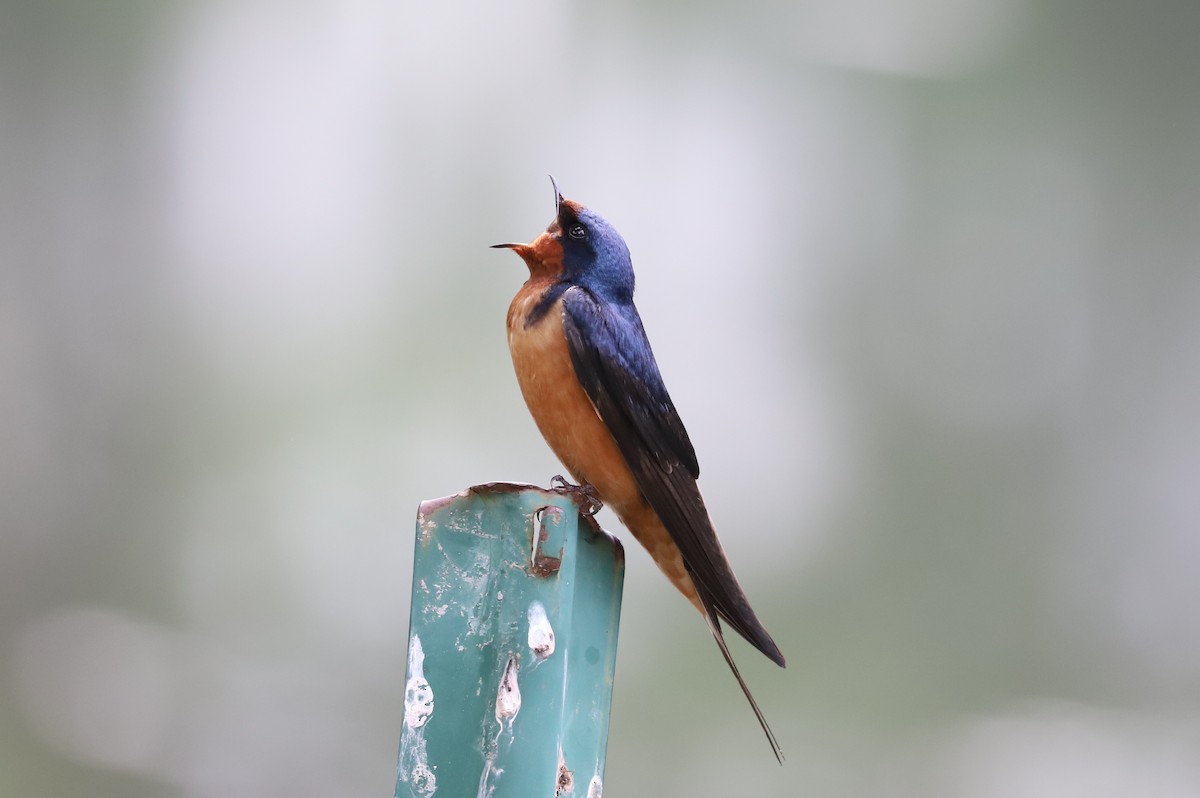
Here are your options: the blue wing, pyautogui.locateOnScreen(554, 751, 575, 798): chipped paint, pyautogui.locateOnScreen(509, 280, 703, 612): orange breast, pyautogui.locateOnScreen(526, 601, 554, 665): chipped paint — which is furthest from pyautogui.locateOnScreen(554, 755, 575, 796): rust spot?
pyautogui.locateOnScreen(509, 280, 703, 612): orange breast

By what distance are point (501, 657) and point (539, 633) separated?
5cm

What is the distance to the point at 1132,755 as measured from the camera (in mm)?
4320

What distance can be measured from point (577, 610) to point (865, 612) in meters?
3.17

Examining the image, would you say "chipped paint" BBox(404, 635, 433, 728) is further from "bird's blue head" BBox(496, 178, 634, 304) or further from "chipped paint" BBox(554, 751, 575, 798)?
"bird's blue head" BBox(496, 178, 634, 304)

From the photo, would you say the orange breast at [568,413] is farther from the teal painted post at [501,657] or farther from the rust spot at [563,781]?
the rust spot at [563,781]

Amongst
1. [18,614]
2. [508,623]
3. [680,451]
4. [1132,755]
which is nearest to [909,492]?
[1132,755]

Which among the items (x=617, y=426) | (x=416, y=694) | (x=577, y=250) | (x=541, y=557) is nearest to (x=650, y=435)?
(x=617, y=426)

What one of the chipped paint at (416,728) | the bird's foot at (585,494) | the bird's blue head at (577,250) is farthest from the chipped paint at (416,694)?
the bird's blue head at (577,250)

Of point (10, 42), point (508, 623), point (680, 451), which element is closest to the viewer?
point (508, 623)

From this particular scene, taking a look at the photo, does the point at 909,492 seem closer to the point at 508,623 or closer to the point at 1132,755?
the point at 1132,755

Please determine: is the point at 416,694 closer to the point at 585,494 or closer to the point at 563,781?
the point at 563,781

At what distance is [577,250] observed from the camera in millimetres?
2307

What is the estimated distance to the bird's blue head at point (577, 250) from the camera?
7.51 ft

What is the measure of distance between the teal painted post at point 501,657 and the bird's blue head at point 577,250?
3.25 feet
